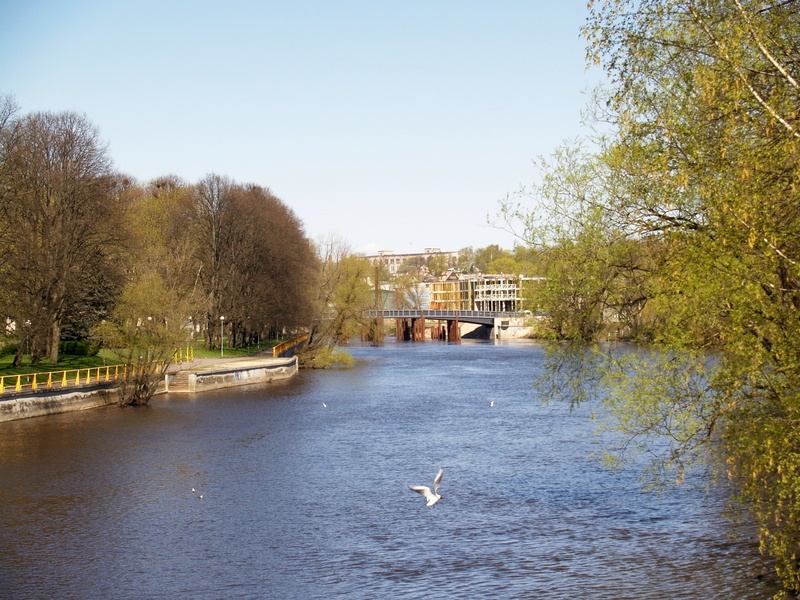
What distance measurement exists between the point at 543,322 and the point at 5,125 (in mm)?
33338

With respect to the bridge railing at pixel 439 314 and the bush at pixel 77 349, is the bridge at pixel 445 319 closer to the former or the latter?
the bridge railing at pixel 439 314

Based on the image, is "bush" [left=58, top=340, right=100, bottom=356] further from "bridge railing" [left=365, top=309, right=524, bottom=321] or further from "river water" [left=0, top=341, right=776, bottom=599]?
"bridge railing" [left=365, top=309, right=524, bottom=321]

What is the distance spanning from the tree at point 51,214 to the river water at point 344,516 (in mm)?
9553

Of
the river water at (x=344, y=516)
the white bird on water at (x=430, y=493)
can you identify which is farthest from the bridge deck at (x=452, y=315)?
the white bird on water at (x=430, y=493)

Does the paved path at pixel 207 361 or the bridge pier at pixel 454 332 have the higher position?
the bridge pier at pixel 454 332

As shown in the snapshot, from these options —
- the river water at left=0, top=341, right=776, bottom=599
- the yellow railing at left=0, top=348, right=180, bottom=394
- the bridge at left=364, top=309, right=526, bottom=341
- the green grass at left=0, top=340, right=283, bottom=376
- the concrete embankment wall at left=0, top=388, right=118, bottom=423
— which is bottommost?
the river water at left=0, top=341, right=776, bottom=599

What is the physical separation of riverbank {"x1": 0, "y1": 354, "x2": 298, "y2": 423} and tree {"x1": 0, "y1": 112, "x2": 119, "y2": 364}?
14.3ft

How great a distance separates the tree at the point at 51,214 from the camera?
43.9 m

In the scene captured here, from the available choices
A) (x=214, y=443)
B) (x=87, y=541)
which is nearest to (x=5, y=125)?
(x=214, y=443)

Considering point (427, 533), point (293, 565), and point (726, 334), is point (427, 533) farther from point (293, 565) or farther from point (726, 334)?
point (726, 334)

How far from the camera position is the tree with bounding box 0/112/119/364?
144 feet

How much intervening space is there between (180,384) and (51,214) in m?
11.8

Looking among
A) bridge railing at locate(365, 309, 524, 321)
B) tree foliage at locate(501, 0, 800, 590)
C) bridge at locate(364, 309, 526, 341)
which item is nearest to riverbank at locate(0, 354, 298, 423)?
tree foliage at locate(501, 0, 800, 590)

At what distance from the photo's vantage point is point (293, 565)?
61.9ft
